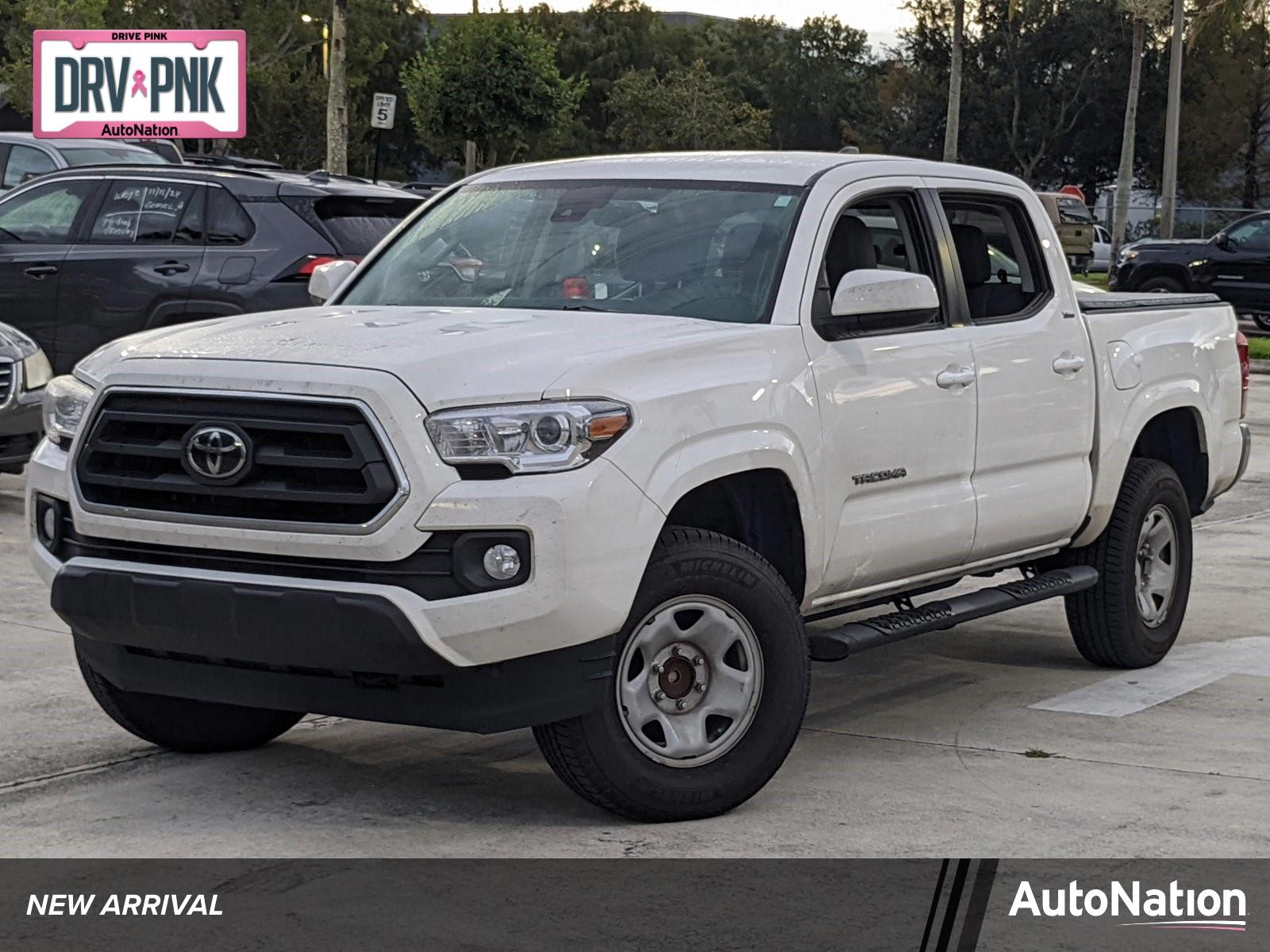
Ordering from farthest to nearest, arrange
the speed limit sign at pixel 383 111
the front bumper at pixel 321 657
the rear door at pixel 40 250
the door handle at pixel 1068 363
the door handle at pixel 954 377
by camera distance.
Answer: the speed limit sign at pixel 383 111 < the rear door at pixel 40 250 < the door handle at pixel 1068 363 < the door handle at pixel 954 377 < the front bumper at pixel 321 657

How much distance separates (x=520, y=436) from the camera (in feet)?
16.8

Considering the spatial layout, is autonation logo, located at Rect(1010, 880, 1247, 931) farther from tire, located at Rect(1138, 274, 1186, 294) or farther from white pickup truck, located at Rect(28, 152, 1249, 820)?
tire, located at Rect(1138, 274, 1186, 294)

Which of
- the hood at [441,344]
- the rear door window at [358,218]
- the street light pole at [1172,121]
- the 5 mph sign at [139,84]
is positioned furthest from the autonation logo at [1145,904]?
the street light pole at [1172,121]

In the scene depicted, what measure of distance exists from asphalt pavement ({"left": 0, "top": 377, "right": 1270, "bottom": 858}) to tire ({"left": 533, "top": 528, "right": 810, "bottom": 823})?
12 centimetres

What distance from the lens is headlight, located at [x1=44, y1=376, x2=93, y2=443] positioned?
5.72 m

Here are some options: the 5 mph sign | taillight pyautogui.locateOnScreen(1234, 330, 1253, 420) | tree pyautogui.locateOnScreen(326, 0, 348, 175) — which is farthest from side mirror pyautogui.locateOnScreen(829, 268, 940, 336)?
the 5 mph sign

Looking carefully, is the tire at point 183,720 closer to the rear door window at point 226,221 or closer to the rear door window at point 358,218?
the rear door window at point 358,218

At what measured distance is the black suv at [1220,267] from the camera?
92.3 ft

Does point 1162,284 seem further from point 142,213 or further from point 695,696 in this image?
point 695,696

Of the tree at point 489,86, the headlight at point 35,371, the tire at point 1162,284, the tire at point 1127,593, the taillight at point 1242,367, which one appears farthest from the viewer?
the tree at point 489,86

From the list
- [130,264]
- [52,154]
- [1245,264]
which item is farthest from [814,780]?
[1245,264]

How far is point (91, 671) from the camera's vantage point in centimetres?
607

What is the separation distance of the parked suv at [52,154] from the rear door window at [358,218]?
5090 mm

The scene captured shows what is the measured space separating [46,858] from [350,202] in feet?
27.1
